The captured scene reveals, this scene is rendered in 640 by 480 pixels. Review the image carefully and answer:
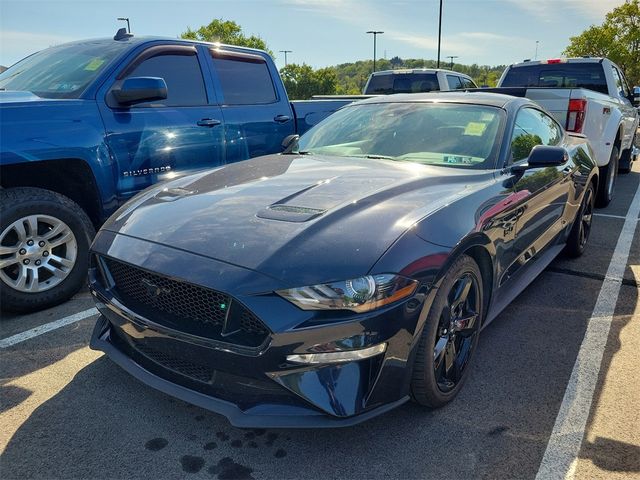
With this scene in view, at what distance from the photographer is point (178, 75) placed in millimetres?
4621

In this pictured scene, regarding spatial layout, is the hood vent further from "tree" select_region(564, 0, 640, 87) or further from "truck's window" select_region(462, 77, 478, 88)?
"tree" select_region(564, 0, 640, 87)

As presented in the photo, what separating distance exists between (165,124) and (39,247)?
4.55 ft

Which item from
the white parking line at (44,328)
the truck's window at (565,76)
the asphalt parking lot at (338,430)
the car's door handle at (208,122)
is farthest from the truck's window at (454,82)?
the white parking line at (44,328)

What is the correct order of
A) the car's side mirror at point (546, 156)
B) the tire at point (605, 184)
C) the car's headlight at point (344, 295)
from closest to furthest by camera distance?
1. the car's headlight at point (344, 295)
2. the car's side mirror at point (546, 156)
3. the tire at point (605, 184)

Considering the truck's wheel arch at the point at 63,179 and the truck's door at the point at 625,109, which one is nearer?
the truck's wheel arch at the point at 63,179

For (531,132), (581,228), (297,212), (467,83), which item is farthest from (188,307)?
(467,83)

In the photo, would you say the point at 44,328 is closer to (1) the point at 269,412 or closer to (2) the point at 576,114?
(1) the point at 269,412

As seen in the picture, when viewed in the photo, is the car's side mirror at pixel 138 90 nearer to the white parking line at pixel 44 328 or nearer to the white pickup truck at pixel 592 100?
the white parking line at pixel 44 328

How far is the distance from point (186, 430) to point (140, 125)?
103 inches

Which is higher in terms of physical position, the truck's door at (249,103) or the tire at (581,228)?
the truck's door at (249,103)

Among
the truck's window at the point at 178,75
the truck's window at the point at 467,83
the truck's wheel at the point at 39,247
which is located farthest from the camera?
the truck's window at the point at 467,83

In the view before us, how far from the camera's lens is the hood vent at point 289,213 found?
7.93ft

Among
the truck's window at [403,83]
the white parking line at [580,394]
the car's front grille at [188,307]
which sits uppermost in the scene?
the truck's window at [403,83]

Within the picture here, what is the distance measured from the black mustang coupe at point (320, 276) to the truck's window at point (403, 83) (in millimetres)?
7905
